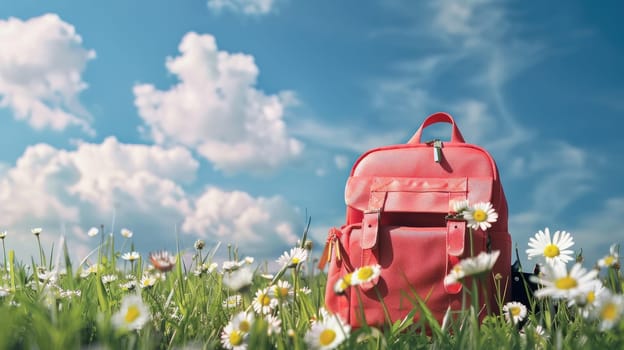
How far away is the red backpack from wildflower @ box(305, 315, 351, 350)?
1497 mm

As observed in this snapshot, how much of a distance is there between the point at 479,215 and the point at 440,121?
1718 mm

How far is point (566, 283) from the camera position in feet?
6.49

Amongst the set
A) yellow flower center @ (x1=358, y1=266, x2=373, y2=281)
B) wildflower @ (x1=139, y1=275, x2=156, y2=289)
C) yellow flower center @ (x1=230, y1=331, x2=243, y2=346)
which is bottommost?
yellow flower center @ (x1=230, y1=331, x2=243, y2=346)

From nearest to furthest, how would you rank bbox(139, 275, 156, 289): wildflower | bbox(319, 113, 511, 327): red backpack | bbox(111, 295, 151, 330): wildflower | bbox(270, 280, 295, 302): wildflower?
bbox(111, 295, 151, 330): wildflower < bbox(270, 280, 295, 302): wildflower < bbox(139, 275, 156, 289): wildflower < bbox(319, 113, 511, 327): red backpack

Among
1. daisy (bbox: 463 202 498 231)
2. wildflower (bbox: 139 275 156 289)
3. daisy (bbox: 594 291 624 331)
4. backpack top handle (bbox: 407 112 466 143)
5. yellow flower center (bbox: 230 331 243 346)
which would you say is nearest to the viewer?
daisy (bbox: 594 291 624 331)

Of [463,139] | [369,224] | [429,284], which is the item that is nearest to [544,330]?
[429,284]

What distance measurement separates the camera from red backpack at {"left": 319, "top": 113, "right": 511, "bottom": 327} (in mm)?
3811

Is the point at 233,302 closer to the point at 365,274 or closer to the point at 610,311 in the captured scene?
the point at 365,274

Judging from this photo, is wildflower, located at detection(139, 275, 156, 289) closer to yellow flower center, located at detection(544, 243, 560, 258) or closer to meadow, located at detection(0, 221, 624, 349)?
meadow, located at detection(0, 221, 624, 349)

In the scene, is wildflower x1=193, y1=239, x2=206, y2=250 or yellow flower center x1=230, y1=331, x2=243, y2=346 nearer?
yellow flower center x1=230, y1=331, x2=243, y2=346

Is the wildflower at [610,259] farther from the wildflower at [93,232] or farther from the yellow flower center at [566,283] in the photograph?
the wildflower at [93,232]

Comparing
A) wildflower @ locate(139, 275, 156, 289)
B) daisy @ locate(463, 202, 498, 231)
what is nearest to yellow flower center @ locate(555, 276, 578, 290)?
daisy @ locate(463, 202, 498, 231)

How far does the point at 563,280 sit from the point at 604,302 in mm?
173

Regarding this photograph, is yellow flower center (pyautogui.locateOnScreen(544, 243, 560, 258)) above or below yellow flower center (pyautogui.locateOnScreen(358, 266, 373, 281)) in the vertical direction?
above
